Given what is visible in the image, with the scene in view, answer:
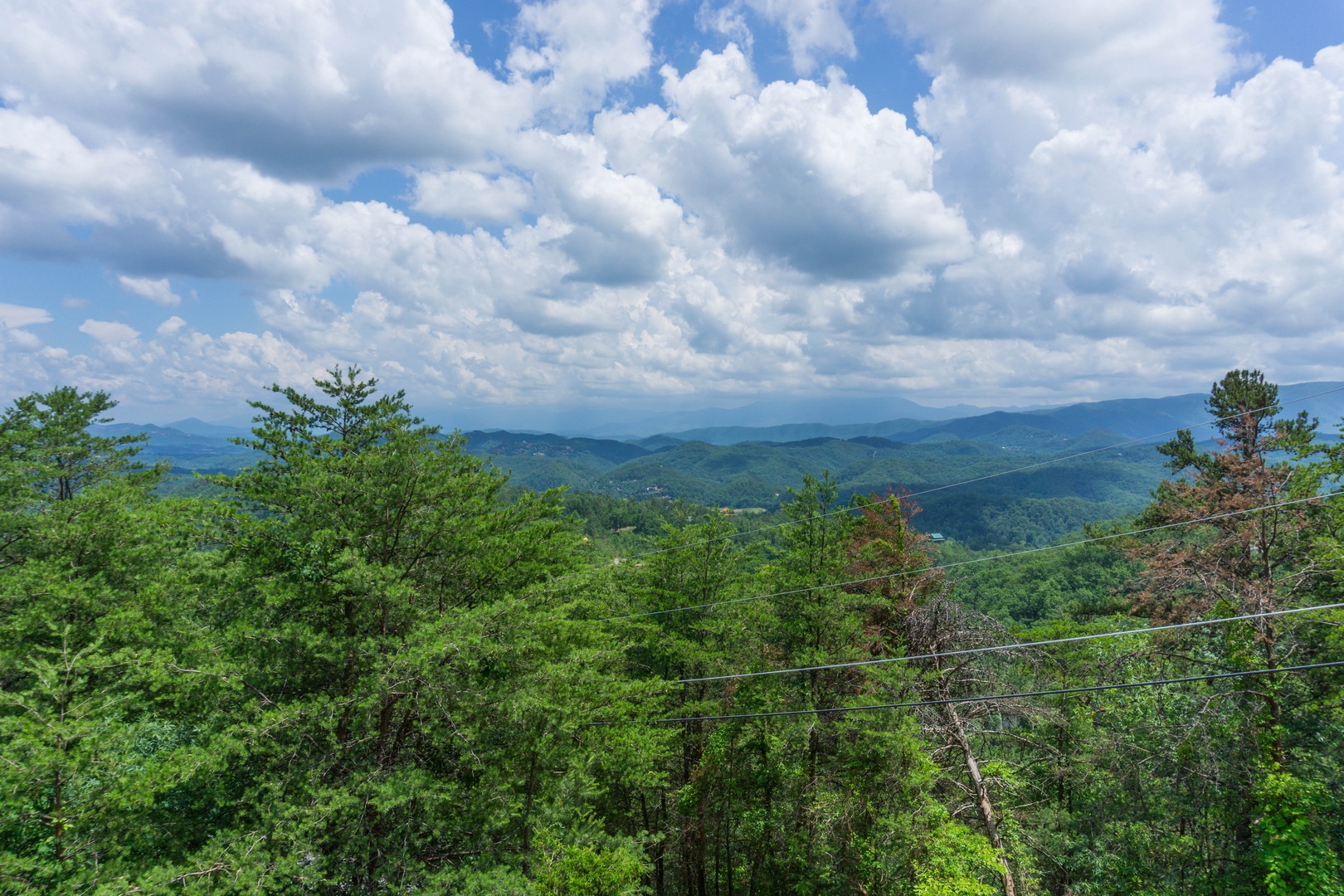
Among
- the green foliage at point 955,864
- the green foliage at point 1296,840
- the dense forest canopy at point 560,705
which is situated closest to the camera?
the dense forest canopy at point 560,705

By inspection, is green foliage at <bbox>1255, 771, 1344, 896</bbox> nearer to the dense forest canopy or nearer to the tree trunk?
the dense forest canopy

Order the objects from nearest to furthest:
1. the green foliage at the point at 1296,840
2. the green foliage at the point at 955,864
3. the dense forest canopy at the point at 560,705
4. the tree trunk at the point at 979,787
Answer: the dense forest canopy at the point at 560,705, the green foliage at the point at 1296,840, the green foliage at the point at 955,864, the tree trunk at the point at 979,787

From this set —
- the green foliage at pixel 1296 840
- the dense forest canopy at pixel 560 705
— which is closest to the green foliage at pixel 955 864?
the dense forest canopy at pixel 560 705

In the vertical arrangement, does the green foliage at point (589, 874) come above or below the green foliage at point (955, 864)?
above

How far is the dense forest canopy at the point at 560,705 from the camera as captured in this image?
8812mm

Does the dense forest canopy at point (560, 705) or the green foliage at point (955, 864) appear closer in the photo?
the dense forest canopy at point (560, 705)

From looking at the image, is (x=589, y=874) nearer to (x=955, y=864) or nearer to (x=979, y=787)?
→ (x=955, y=864)

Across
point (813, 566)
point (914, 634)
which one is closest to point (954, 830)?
point (914, 634)

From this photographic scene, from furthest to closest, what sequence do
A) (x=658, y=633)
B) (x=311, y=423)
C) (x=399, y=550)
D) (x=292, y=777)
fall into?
(x=658, y=633)
(x=311, y=423)
(x=399, y=550)
(x=292, y=777)

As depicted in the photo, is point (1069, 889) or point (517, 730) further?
point (1069, 889)

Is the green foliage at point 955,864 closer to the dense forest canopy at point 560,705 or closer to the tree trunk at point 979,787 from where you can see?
the dense forest canopy at point 560,705

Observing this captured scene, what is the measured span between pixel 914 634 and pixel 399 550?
1141 cm

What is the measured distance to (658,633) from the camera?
688 inches

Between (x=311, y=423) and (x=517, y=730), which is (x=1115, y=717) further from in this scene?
(x=311, y=423)
